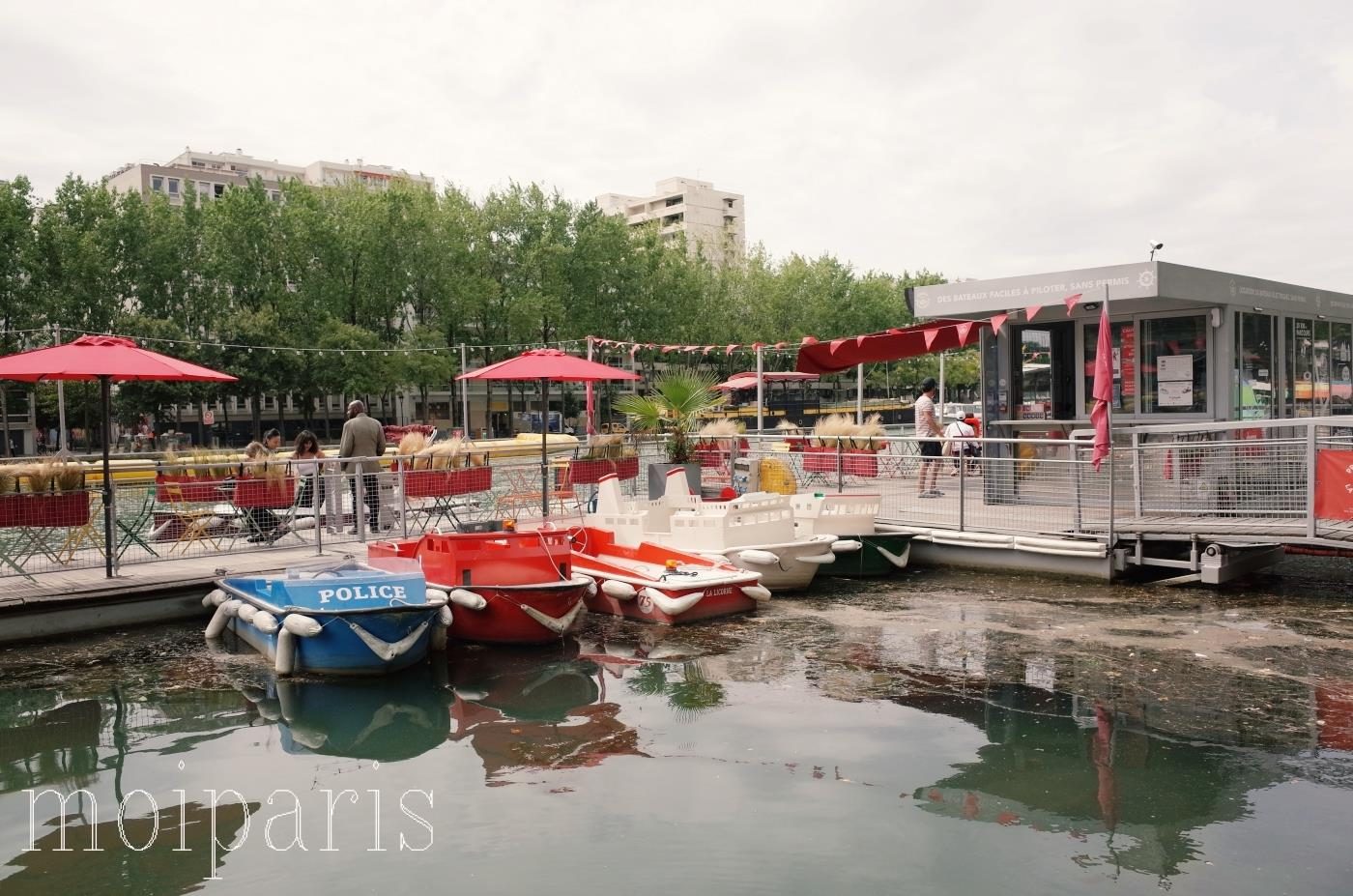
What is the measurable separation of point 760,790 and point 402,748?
110 inches

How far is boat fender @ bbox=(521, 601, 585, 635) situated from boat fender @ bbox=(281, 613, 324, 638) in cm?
194

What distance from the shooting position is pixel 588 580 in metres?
10.5

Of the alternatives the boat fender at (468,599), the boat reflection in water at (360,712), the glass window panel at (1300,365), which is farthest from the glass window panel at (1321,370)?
the boat reflection in water at (360,712)

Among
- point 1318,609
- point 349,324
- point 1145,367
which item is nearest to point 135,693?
point 1318,609

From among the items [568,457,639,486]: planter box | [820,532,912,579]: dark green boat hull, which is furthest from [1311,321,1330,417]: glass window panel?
[568,457,639,486]: planter box

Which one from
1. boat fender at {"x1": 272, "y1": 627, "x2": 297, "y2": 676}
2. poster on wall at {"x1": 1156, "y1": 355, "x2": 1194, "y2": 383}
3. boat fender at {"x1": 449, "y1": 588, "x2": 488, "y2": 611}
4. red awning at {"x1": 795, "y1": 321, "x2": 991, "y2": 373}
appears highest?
red awning at {"x1": 795, "y1": 321, "x2": 991, "y2": 373}

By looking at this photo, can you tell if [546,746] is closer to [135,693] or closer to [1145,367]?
[135,693]

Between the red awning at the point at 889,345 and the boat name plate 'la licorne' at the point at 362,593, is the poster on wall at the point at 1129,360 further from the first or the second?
the boat name plate 'la licorne' at the point at 362,593

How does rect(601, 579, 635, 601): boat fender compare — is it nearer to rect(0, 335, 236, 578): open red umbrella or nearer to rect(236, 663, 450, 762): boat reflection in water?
rect(236, 663, 450, 762): boat reflection in water

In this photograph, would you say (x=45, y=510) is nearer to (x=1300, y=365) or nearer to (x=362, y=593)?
(x=362, y=593)

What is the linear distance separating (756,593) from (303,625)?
4.74m

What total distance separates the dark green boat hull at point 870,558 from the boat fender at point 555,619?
433 centimetres

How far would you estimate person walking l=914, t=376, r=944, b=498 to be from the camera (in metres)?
14.6

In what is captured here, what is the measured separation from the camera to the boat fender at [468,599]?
987 cm
